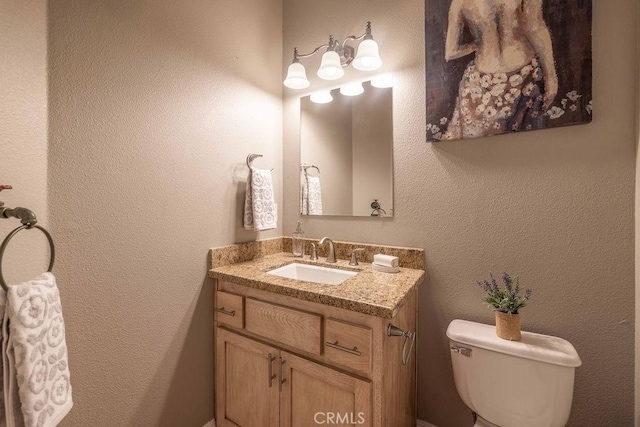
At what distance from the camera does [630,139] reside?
3.40 ft

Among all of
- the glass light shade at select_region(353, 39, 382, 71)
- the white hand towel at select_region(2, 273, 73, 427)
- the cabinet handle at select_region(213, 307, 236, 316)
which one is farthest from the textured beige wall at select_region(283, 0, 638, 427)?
the white hand towel at select_region(2, 273, 73, 427)

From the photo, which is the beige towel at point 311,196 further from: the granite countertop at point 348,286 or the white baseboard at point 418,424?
the white baseboard at point 418,424

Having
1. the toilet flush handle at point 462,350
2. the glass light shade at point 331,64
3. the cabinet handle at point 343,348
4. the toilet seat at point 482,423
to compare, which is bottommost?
the toilet seat at point 482,423

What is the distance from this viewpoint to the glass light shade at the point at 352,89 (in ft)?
5.23

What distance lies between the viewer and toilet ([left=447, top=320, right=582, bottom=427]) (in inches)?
38.2

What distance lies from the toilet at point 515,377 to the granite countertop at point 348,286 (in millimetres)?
314

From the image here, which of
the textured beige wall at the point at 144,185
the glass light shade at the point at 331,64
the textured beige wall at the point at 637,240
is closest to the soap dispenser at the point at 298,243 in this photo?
the textured beige wall at the point at 144,185

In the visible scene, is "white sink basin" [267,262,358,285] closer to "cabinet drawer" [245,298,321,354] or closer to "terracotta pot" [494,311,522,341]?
"cabinet drawer" [245,298,321,354]

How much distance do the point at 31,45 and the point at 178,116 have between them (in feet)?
1.59

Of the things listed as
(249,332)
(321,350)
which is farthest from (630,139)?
(249,332)

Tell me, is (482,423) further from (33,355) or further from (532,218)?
(33,355)

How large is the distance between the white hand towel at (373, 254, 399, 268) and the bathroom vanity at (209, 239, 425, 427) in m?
0.06

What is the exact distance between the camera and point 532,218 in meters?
1.20

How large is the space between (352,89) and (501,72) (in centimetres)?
73
